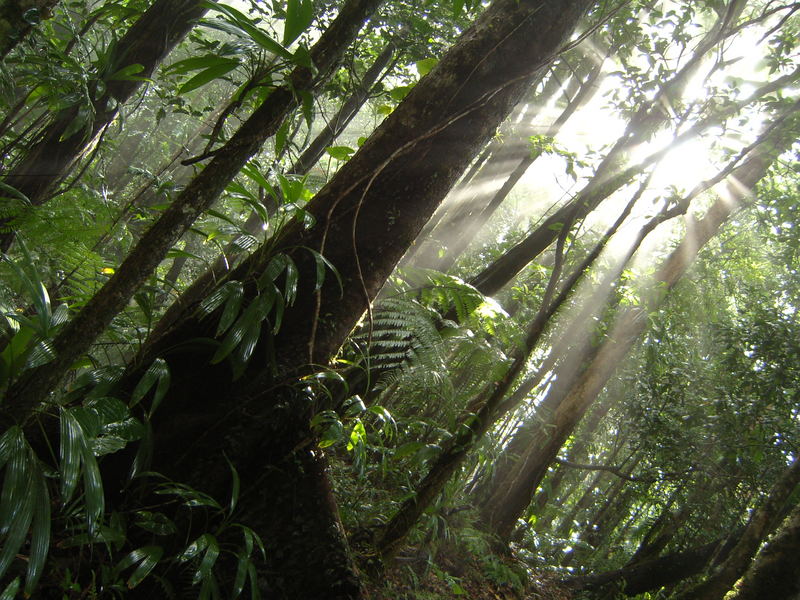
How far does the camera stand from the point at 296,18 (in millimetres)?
1873

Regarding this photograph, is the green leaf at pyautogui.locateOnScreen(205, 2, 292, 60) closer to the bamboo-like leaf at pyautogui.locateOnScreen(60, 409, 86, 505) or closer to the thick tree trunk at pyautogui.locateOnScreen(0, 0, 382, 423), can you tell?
the thick tree trunk at pyautogui.locateOnScreen(0, 0, 382, 423)

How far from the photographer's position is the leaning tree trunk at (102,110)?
3.72 metres

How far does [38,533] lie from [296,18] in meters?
1.77

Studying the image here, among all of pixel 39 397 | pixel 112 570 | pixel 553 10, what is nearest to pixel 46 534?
pixel 112 570

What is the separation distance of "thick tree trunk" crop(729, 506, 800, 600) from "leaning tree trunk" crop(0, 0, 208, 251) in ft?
17.3

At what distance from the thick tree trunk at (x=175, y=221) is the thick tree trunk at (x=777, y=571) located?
408 centimetres

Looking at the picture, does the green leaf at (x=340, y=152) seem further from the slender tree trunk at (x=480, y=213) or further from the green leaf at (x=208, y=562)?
the slender tree trunk at (x=480, y=213)

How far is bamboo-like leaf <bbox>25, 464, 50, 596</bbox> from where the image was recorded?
51.9 inches

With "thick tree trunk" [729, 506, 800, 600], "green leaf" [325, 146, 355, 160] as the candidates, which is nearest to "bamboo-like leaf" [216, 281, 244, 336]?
"green leaf" [325, 146, 355, 160]

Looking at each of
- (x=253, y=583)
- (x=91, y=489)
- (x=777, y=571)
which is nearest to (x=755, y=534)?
(x=777, y=571)

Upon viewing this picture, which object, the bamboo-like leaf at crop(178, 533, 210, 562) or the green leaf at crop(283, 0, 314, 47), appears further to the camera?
the green leaf at crop(283, 0, 314, 47)

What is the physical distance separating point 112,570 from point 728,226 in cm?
1416

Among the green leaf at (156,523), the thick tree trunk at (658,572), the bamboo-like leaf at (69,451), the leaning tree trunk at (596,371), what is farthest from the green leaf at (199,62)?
the thick tree trunk at (658,572)

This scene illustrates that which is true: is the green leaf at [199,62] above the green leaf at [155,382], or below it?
above
